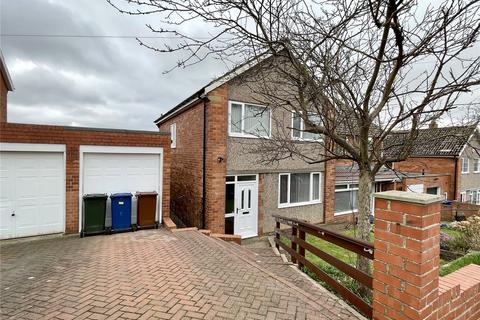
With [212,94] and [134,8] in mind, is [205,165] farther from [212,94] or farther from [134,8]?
[134,8]

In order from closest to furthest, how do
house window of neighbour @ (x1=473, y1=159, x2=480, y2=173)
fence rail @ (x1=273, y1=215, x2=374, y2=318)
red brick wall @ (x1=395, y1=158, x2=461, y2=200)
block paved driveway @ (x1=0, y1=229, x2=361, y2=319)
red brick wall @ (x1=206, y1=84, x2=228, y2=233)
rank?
block paved driveway @ (x1=0, y1=229, x2=361, y2=319) → fence rail @ (x1=273, y1=215, x2=374, y2=318) → red brick wall @ (x1=206, y1=84, x2=228, y2=233) → red brick wall @ (x1=395, y1=158, x2=461, y2=200) → house window of neighbour @ (x1=473, y1=159, x2=480, y2=173)

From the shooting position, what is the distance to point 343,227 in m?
12.0

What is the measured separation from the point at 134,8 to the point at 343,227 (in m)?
11.8

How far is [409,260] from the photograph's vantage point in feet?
7.06

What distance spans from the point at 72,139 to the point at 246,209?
→ 593 cm

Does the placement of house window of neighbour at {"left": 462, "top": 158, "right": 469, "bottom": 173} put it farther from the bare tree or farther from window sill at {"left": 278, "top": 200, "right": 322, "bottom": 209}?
the bare tree

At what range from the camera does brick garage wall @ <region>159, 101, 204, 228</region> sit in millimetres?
9289

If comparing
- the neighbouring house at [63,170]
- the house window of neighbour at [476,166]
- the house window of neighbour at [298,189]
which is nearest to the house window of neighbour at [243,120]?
the house window of neighbour at [298,189]

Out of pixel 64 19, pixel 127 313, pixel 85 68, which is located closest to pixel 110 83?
pixel 85 68

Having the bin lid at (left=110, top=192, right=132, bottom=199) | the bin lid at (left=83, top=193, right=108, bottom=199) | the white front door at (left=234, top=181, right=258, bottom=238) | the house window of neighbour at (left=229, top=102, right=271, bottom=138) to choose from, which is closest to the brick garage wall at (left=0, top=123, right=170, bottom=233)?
the bin lid at (left=83, top=193, right=108, bottom=199)

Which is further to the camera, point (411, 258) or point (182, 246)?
point (182, 246)

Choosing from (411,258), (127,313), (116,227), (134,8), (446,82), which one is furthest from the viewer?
(116,227)

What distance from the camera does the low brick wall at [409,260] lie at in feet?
6.90

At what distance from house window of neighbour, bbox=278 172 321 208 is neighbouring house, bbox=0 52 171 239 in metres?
4.77
